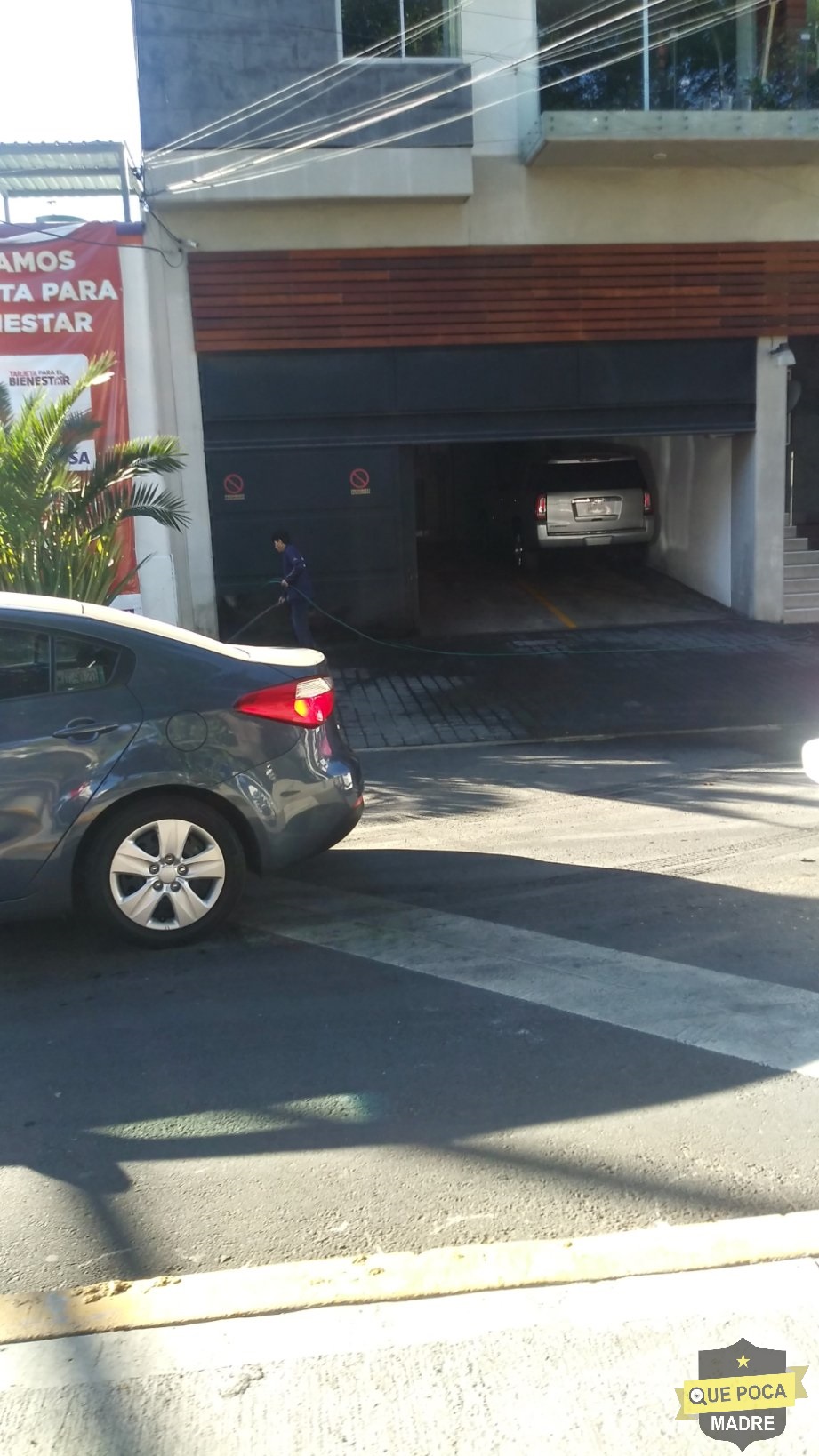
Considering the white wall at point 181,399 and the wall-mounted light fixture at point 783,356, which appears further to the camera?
the wall-mounted light fixture at point 783,356

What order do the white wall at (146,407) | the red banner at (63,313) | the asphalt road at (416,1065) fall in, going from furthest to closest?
the white wall at (146,407) < the red banner at (63,313) < the asphalt road at (416,1065)

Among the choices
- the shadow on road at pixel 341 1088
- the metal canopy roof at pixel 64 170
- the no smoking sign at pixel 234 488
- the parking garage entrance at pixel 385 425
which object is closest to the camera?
the shadow on road at pixel 341 1088

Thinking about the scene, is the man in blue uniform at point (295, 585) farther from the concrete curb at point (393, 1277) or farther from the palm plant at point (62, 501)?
the concrete curb at point (393, 1277)

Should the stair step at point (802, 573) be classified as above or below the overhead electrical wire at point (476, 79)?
below

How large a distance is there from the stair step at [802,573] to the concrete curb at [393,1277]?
542 inches

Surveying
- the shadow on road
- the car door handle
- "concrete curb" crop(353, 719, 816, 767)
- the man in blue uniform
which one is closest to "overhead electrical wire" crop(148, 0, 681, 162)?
the man in blue uniform

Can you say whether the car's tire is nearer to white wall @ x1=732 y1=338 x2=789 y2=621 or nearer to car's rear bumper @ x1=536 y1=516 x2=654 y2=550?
white wall @ x1=732 y1=338 x2=789 y2=621

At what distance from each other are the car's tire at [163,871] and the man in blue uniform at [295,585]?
858cm

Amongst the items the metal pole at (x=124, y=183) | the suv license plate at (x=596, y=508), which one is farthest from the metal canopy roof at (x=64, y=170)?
the suv license plate at (x=596, y=508)

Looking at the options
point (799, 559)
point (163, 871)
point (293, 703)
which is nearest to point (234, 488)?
point (799, 559)

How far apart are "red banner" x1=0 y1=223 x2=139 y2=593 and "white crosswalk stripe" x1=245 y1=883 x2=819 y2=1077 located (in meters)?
9.40

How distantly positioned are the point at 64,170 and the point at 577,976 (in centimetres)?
1247

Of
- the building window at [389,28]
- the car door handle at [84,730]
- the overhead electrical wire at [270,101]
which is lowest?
the car door handle at [84,730]

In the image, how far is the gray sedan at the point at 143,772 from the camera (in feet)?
18.1
